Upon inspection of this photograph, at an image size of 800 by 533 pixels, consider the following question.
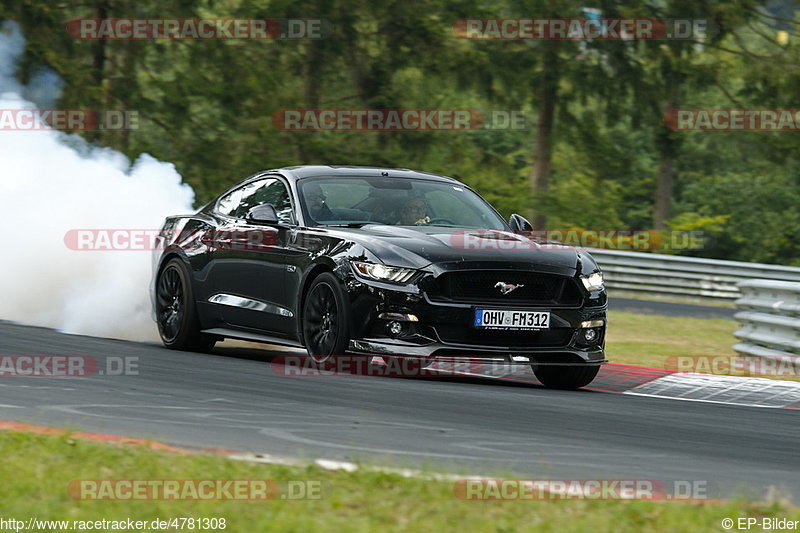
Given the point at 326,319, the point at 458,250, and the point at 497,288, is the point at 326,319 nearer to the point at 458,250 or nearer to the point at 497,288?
the point at 458,250

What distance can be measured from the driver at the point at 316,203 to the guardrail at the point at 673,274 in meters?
13.1

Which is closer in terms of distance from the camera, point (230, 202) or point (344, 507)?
point (344, 507)

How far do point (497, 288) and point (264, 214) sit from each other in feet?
6.60

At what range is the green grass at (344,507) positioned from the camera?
15.5 ft

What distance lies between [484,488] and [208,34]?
81.2 ft

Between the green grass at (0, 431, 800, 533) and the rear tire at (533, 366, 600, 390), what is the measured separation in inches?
182

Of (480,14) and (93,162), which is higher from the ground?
(480,14)

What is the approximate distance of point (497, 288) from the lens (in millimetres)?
9148

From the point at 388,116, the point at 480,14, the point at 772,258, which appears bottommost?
the point at 772,258

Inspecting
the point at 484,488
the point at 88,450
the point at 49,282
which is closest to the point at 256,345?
the point at 49,282

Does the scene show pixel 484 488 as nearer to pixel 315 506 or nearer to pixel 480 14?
pixel 315 506

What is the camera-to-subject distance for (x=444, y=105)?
37.7 m

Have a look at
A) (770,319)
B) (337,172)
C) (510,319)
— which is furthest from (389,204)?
(770,319)

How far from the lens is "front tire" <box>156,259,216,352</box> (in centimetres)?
1123
